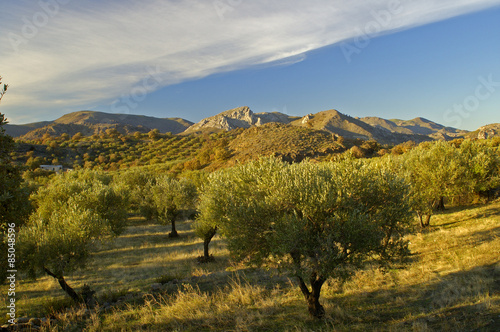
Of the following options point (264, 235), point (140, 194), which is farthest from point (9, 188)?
point (140, 194)

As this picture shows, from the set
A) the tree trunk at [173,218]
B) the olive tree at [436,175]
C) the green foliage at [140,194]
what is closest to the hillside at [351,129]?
the green foliage at [140,194]

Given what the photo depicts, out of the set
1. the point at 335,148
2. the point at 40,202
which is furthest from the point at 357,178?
the point at 335,148

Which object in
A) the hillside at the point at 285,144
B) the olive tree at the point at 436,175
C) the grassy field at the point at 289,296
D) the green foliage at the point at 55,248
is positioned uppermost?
the hillside at the point at 285,144

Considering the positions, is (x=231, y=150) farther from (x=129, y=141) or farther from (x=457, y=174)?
(x=457, y=174)

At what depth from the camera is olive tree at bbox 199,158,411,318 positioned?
9086 millimetres

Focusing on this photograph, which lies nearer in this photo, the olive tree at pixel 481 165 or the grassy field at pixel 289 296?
the grassy field at pixel 289 296

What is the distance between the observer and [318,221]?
9938 mm

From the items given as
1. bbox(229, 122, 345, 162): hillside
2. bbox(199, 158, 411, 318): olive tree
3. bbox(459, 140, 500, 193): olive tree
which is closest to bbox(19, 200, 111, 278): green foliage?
bbox(199, 158, 411, 318): olive tree

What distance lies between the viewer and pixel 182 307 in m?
12.6

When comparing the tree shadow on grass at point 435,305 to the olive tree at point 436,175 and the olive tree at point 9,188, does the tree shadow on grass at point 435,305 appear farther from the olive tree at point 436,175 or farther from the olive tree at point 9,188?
the olive tree at point 9,188

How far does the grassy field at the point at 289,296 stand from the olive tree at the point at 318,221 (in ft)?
7.12

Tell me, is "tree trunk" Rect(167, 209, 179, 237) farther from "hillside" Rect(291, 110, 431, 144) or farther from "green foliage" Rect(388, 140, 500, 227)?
"hillside" Rect(291, 110, 431, 144)

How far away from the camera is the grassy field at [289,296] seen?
33.7 feet

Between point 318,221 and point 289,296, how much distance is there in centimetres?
619
